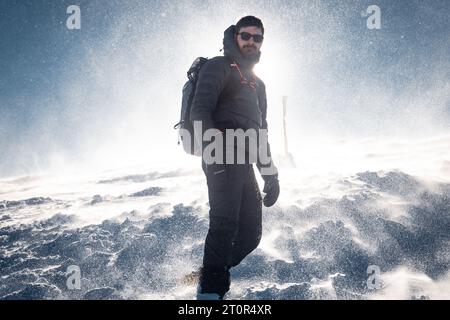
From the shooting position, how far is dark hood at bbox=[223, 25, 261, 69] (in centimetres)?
282

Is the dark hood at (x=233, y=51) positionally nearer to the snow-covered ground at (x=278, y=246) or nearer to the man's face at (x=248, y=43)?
the man's face at (x=248, y=43)

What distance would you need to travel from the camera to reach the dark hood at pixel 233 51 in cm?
282

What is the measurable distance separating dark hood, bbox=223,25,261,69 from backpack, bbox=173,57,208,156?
35 cm

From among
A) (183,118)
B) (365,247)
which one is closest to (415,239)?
(365,247)

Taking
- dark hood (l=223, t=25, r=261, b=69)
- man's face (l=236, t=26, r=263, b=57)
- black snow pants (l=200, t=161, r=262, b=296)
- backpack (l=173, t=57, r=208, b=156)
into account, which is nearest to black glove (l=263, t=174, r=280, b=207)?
black snow pants (l=200, t=161, r=262, b=296)

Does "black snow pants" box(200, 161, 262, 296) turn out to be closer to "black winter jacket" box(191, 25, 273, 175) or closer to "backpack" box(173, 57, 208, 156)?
"backpack" box(173, 57, 208, 156)

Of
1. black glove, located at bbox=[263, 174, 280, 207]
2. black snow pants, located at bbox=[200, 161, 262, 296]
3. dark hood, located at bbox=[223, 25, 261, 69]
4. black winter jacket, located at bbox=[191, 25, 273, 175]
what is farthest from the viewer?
black glove, located at bbox=[263, 174, 280, 207]

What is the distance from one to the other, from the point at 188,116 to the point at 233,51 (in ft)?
2.80

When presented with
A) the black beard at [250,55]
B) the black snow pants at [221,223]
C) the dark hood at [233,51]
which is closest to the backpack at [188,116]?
the black snow pants at [221,223]

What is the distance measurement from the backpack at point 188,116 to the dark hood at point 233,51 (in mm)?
346

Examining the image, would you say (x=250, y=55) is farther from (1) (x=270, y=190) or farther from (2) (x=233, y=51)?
(1) (x=270, y=190)

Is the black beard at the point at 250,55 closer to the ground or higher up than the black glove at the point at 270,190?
higher up

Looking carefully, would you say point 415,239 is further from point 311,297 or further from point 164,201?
point 164,201

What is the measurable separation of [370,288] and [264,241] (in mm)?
1662
